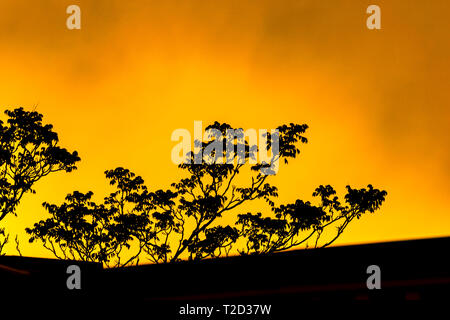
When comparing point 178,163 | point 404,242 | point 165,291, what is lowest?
point 165,291

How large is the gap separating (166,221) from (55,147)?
4.98m

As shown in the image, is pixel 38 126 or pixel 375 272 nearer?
pixel 375 272

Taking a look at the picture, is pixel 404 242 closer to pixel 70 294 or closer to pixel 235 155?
pixel 70 294

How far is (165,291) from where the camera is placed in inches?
506

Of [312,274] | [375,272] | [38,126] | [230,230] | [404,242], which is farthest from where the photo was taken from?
[230,230]

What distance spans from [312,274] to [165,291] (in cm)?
353

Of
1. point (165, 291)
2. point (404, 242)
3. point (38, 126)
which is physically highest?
point (38, 126)

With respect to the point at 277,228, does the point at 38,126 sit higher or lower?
higher

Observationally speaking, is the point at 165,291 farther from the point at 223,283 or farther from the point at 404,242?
the point at 404,242

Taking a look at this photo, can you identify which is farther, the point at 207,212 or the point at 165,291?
the point at 207,212

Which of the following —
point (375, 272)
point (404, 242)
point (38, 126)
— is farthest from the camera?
point (38, 126)

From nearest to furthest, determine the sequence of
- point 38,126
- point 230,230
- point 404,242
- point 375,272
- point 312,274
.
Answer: point 375,272
point 312,274
point 404,242
point 38,126
point 230,230

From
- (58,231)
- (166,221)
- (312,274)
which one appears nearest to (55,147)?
(58,231)

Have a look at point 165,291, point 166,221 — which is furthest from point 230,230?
point 165,291
